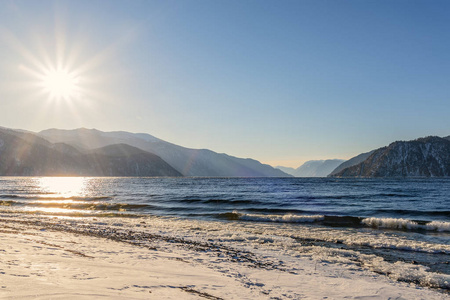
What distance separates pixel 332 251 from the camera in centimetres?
1378

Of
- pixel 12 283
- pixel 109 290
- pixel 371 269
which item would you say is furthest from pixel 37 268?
pixel 371 269

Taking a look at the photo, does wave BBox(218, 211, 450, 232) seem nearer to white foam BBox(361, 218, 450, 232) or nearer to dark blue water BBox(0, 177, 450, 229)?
white foam BBox(361, 218, 450, 232)

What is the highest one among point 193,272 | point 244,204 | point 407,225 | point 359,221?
point 193,272

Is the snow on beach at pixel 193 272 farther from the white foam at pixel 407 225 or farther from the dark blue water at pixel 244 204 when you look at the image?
the dark blue water at pixel 244 204

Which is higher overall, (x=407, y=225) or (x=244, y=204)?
(x=407, y=225)

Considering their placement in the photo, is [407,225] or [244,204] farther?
[244,204]

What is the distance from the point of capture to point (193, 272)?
9078 mm

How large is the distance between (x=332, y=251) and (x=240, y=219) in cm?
1453

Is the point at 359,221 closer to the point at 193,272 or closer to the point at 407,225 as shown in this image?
the point at 407,225

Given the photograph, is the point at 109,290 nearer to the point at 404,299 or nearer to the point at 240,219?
the point at 404,299

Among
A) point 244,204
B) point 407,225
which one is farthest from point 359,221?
point 244,204

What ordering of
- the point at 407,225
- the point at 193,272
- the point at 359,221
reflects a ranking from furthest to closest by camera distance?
the point at 359,221 → the point at 407,225 → the point at 193,272

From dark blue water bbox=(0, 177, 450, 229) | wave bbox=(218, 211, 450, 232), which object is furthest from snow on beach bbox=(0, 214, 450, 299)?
dark blue water bbox=(0, 177, 450, 229)

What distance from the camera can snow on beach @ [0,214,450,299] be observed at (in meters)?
6.39
